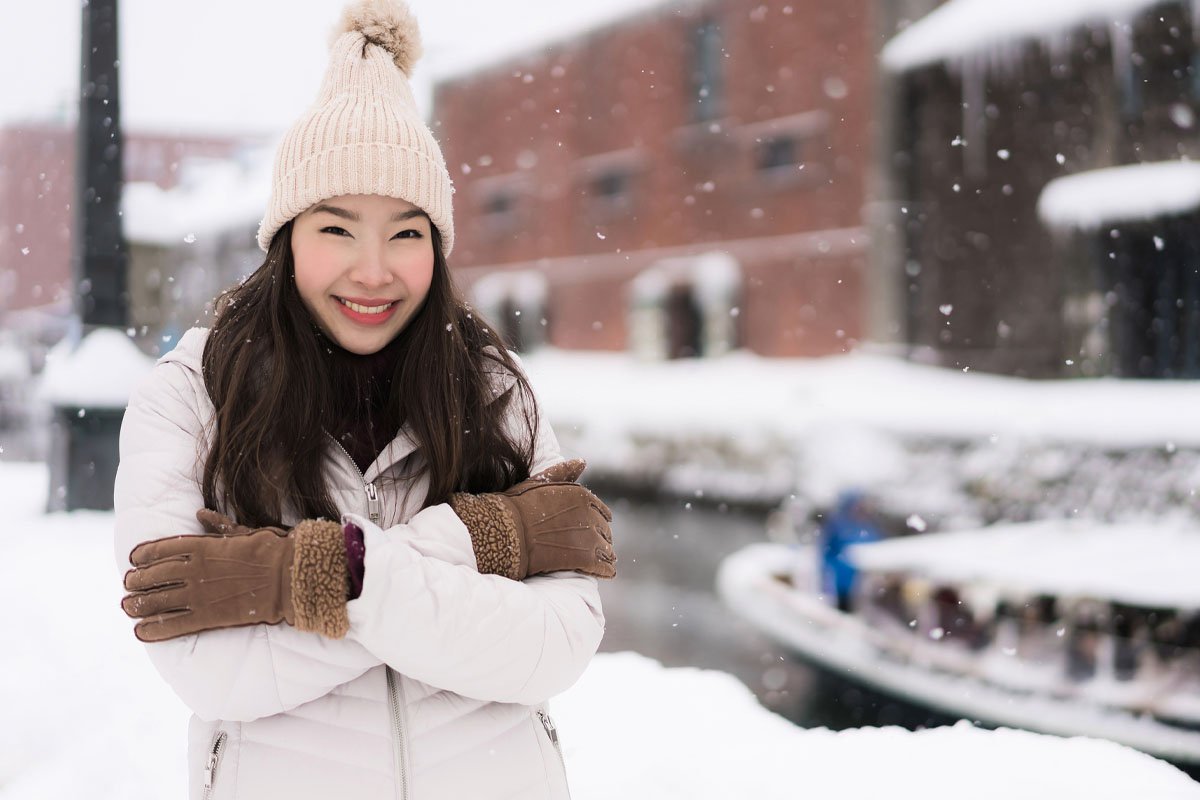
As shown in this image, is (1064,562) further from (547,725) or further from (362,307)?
(362,307)

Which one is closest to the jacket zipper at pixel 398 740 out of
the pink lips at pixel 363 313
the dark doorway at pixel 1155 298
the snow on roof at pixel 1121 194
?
the pink lips at pixel 363 313

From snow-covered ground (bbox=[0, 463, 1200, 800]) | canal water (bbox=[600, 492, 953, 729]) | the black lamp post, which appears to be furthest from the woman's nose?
canal water (bbox=[600, 492, 953, 729])

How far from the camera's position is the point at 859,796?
9.42 feet

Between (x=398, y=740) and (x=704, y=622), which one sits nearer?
(x=398, y=740)

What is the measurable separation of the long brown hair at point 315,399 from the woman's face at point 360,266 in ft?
0.21

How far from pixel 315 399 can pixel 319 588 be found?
1.40 feet

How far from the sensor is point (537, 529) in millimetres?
1591

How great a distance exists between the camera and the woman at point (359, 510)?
1410mm

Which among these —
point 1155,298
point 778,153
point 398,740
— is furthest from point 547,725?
point 778,153

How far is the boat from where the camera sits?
5633 millimetres

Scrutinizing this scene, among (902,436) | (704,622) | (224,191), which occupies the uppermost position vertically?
(224,191)

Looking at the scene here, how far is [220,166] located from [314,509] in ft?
108

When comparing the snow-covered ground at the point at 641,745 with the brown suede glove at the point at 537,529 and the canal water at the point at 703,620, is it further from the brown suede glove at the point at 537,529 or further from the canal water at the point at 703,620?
the canal water at the point at 703,620

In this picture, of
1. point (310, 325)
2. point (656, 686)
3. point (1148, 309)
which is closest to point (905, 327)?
point (1148, 309)
